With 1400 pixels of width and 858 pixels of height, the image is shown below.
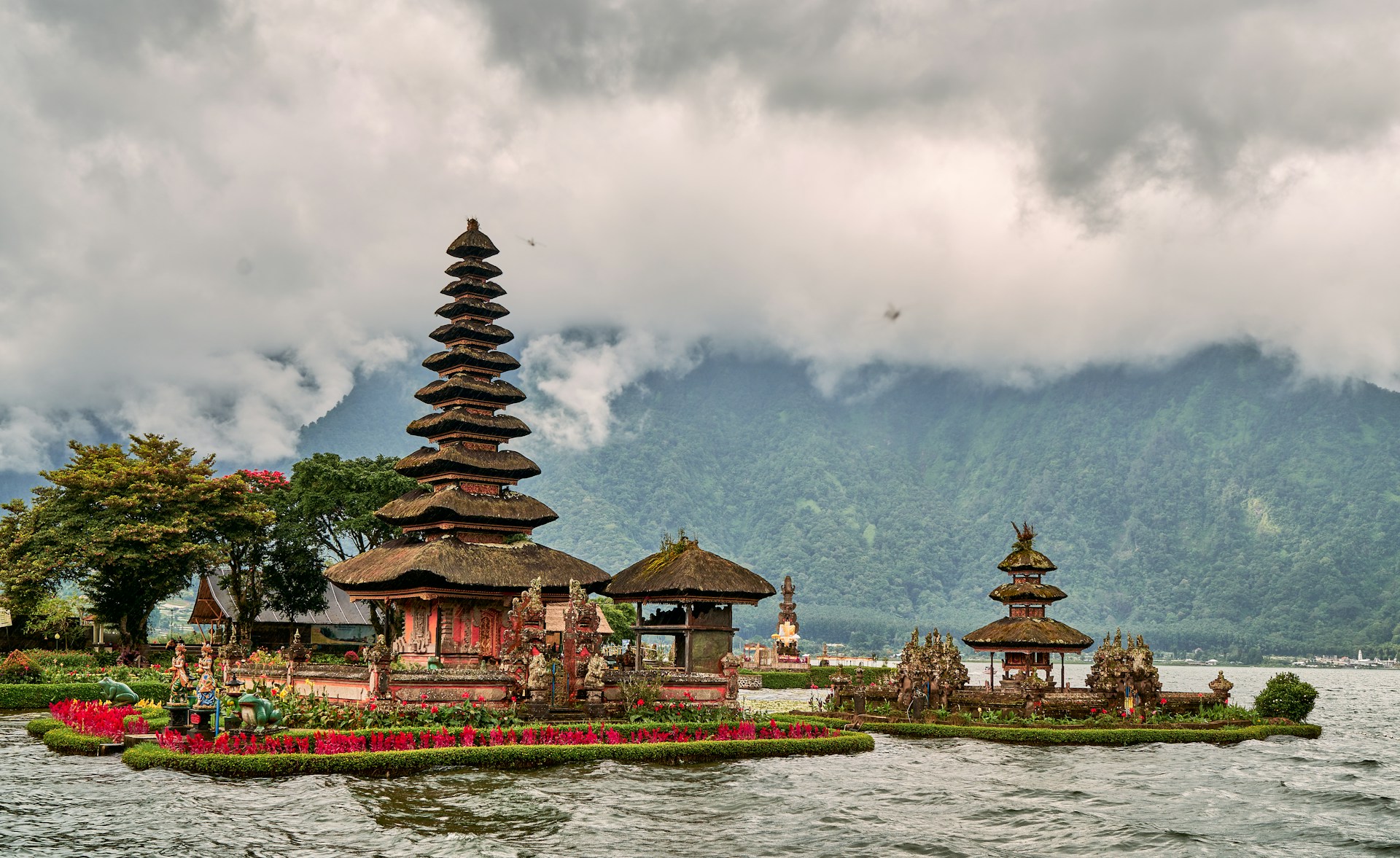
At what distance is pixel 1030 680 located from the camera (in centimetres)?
4228

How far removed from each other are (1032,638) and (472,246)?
1063 inches

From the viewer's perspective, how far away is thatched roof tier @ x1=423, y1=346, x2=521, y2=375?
4862 centimetres

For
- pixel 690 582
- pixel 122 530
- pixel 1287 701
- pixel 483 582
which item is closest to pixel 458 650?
pixel 483 582

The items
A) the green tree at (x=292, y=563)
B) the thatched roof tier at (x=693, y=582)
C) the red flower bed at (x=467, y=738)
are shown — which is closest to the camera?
the red flower bed at (x=467, y=738)

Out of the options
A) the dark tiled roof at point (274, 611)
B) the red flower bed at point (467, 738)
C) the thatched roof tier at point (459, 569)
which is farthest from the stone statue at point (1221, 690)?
the dark tiled roof at point (274, 611)

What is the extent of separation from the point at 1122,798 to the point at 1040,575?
1992 centimetres

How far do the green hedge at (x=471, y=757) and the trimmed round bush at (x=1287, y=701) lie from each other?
646 inches

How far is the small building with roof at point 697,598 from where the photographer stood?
40906 mm

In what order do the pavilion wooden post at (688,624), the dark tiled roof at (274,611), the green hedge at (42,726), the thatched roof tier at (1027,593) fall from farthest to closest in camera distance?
the dark tiled roof at (274,611) < the thatched roof tier at (1027,593) < the pavilion wooden post at (688,624) < the green hedge at (42,726)

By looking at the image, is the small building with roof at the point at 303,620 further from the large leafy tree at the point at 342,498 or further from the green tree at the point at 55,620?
the green tree at the point at 55,620

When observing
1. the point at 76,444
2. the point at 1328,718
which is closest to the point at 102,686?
the point at 76,444

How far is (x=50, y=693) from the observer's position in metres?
Answer: 42.3

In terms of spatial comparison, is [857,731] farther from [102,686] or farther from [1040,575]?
[102,686]

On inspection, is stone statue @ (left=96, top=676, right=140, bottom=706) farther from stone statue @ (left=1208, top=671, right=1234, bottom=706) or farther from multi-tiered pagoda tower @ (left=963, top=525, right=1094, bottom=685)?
stone statue @ (left=1208, top=671, right=1234, bottom=706)
